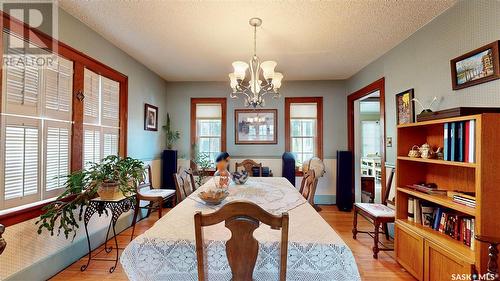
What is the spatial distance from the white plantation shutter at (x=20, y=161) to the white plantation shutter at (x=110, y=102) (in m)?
1.00

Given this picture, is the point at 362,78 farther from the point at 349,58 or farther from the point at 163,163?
the point at 163,163

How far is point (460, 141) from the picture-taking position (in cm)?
178

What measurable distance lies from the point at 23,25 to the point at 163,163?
10.1 feet

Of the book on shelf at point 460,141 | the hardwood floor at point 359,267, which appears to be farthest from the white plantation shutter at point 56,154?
the book on shelf at point 460,141

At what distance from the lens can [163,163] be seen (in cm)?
469

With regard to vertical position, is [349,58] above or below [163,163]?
above

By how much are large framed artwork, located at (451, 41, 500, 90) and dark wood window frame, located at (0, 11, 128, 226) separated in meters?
3.83

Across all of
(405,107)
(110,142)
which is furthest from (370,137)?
(110,142)

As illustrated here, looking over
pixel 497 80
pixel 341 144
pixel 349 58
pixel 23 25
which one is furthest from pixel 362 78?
pixel 23 25

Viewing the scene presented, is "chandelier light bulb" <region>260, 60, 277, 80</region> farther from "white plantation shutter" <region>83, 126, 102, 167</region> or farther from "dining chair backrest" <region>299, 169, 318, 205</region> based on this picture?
"white plantation shutter" <region>83, 126, 102, 167</region>

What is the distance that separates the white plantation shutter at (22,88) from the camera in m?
1.88

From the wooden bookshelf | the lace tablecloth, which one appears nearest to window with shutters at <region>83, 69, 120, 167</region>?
the lace tablecloth

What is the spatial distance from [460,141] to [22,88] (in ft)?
11.9

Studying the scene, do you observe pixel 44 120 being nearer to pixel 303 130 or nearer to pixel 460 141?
pixel 460 141
